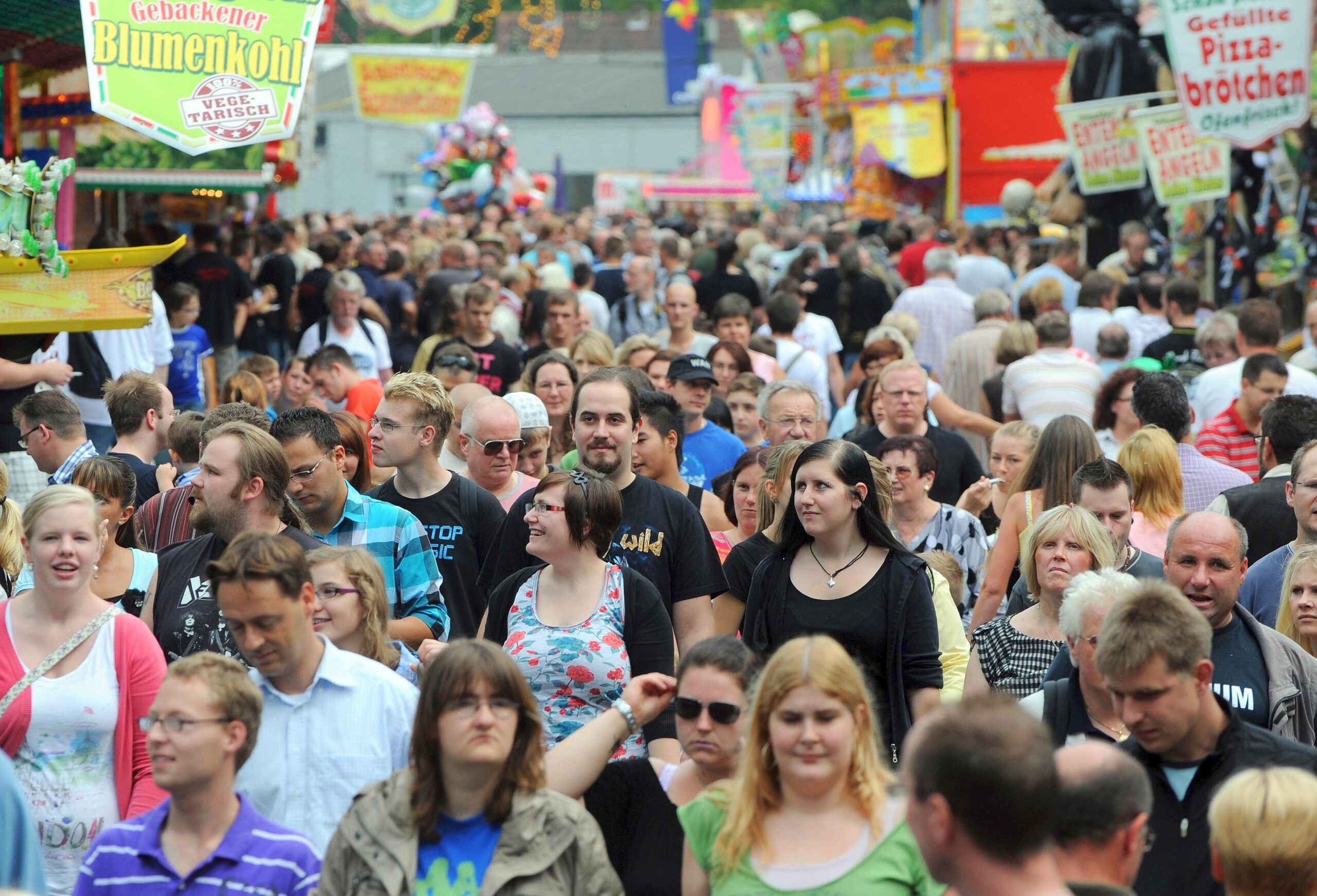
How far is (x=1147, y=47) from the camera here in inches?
742

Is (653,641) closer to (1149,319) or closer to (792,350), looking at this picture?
(792,350)

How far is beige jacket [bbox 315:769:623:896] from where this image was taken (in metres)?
3.29

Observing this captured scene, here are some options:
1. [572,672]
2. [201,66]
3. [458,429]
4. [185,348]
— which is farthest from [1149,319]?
[572,672]

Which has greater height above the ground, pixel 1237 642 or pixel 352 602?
pixel 352 602

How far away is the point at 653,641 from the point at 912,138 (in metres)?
24.9

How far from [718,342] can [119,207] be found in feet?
30.0

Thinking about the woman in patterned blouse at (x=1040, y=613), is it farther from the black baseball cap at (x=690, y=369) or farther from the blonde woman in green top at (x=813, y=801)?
the black baseball cap at (x=690, y=369)

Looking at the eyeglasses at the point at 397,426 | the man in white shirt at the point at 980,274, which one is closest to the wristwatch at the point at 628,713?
the eyeglasses at the point at 397,426

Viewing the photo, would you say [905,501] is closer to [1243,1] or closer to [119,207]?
[1243,1]

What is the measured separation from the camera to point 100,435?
30.6ft

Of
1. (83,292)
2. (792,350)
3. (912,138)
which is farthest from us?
(912,138)

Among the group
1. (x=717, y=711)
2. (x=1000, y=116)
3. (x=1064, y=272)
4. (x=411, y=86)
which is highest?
(x=411, y=86)

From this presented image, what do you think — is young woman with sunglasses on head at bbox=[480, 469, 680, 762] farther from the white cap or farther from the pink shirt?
the white cap

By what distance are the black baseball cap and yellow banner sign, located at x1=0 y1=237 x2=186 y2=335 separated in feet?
8.10
